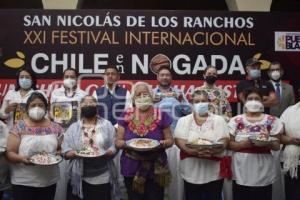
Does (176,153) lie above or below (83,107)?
below

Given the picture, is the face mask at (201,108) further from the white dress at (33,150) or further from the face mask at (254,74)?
the face mask at (254,74)

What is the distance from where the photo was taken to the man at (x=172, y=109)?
6.07 metres

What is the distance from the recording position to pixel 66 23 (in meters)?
8.88

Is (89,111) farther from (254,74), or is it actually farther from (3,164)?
(254,74)

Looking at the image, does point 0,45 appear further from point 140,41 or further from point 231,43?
point 231,43

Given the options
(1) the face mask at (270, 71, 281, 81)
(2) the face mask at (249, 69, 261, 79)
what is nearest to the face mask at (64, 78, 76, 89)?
(2) the face mask at (249, 69, 261, 79)

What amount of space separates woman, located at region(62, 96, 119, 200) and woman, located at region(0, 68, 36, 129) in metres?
1.71

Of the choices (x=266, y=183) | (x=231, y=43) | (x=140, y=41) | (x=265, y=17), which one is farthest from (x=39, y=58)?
(x=266, y=183)

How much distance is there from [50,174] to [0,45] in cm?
426

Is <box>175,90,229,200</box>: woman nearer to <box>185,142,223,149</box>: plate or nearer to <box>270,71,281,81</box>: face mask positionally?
<box>185,142,223,149</box>: plate

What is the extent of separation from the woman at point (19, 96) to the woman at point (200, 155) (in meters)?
2.47

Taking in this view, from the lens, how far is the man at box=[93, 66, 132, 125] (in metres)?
7.24

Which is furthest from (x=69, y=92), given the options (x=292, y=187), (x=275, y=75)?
(x=292, y=187)

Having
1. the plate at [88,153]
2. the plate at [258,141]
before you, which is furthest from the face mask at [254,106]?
the plate at [88,153]
